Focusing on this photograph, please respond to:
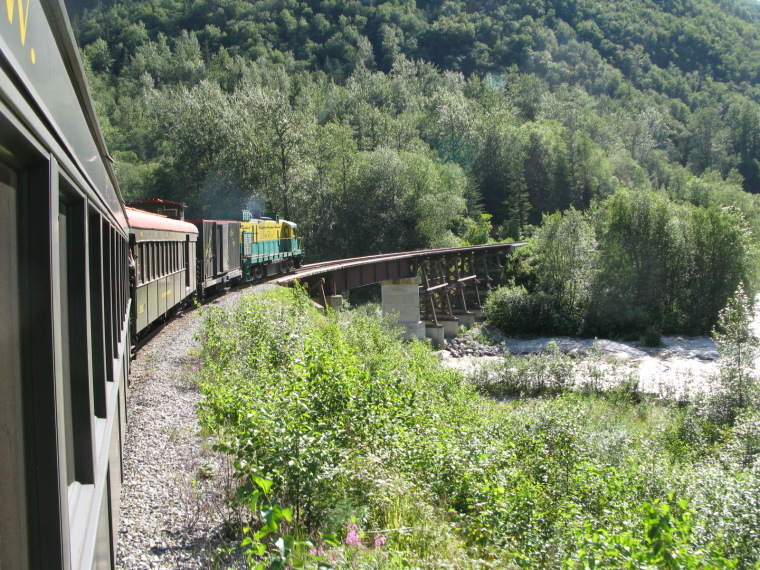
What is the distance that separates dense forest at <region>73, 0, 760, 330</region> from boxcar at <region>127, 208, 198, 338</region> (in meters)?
27.2

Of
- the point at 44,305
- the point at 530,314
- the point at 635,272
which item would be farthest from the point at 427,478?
the point at 635,272

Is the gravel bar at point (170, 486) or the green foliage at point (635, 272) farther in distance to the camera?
the green foliage at point (635, 272)

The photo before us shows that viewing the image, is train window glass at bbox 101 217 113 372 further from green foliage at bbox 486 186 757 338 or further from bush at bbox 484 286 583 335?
bush at bbox 484 286 583 335

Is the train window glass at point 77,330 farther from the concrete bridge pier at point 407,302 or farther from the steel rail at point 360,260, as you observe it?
the concrete bridge pier at point 407,302

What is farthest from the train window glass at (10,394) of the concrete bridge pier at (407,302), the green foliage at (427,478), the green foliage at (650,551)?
the concrete bridge pier at (407,302)

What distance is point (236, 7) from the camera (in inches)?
4646

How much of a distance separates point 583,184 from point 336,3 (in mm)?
87863

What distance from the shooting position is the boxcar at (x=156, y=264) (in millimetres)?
8695

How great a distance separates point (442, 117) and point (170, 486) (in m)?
65.0

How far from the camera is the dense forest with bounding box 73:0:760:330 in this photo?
40.5m

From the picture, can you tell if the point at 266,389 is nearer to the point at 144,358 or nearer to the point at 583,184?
the point at 144,358

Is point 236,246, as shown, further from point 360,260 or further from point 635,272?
point 635,272

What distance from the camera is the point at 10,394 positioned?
1.34 metres

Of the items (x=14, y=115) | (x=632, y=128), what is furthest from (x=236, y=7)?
(x=14, y=115)
